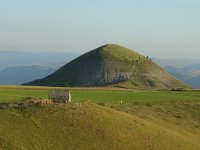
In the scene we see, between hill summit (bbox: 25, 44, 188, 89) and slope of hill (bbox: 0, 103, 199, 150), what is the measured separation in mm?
98076

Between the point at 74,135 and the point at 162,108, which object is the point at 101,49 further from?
the point at 74,135

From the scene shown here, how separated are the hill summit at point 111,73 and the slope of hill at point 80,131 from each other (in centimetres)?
9808

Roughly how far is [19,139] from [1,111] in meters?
6.60

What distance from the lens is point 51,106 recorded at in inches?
2202

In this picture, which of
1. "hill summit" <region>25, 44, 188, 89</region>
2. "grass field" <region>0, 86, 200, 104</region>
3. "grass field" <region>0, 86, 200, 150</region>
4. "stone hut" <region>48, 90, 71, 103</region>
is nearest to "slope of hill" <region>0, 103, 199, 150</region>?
"grass field" <region>0, 86, 200, 150</region>

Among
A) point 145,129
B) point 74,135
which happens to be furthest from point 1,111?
point 145,129

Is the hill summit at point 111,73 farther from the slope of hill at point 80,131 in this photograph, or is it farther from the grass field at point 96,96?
the slope of hill at point 80,131

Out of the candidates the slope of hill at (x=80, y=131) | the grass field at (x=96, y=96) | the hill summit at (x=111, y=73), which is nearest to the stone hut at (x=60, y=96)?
the slope of hill at (x=80, y=131)

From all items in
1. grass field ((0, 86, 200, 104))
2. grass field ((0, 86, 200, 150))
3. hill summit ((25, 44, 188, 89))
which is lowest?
grass field ((0, 86, 200, 150))

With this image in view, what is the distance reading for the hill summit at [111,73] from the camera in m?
169

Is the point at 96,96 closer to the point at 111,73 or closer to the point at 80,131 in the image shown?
the point at 80,131

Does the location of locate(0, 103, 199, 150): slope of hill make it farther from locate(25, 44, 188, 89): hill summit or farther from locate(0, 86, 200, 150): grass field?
locate(25, 44, 188, 89): hill summit

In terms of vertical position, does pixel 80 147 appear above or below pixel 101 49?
below

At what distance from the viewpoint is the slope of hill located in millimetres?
48250
